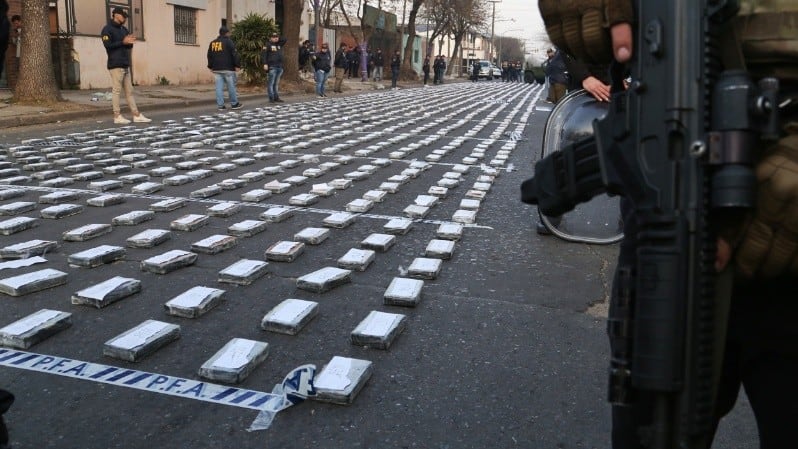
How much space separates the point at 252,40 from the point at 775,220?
24485 mm

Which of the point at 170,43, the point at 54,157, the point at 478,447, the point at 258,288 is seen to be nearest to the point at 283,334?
the point at 258,288

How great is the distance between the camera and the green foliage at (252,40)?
969 inches

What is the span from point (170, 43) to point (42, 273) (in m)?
23.3

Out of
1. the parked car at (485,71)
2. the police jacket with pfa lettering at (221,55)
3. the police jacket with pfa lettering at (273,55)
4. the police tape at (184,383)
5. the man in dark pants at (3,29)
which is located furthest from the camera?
the parked car at (485,71)

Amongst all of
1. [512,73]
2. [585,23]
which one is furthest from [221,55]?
[512,73]

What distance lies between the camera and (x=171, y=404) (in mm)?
2896

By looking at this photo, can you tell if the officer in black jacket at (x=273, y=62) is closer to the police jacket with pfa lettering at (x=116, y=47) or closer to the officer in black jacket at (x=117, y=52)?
the officer in black jacket at (x=117, y=52)

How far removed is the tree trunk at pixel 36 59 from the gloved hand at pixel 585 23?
15070 mm

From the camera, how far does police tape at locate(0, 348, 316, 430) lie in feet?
9.66

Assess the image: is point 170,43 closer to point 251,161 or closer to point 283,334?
point 251,161

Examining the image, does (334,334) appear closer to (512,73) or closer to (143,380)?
(143,380)

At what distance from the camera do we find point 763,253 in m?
1.52

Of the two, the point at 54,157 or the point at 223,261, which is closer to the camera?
the point at 223,261

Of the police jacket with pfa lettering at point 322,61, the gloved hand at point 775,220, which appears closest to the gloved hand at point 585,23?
the gloved hand at point 775,220
